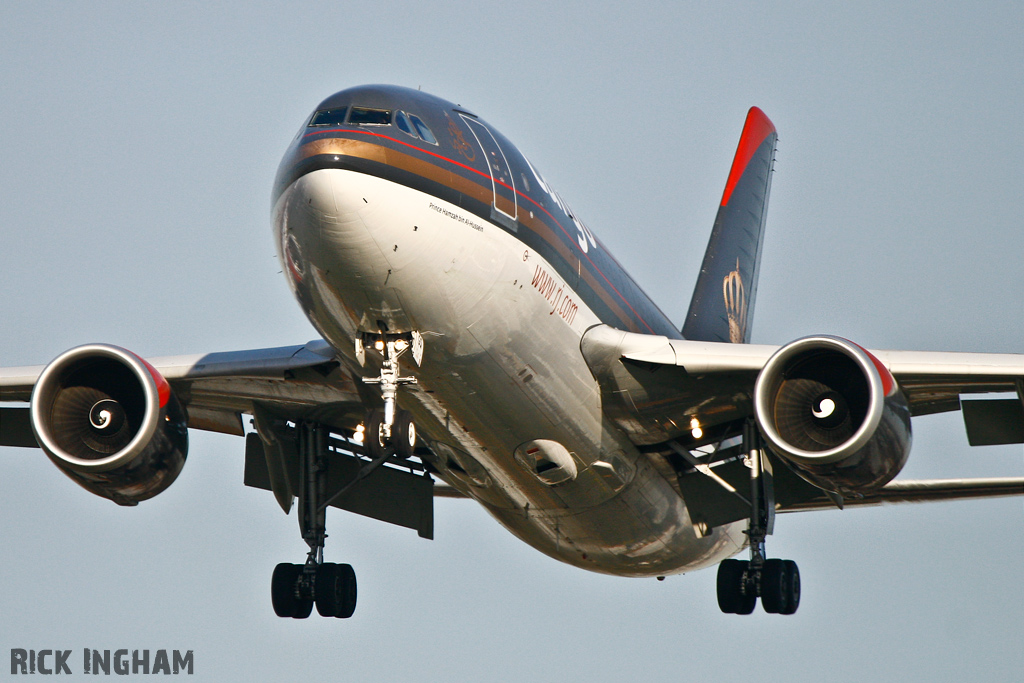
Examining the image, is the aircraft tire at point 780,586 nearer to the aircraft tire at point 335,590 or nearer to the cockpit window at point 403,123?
the aircraft tire at point 335,590

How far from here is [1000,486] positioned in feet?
64.9

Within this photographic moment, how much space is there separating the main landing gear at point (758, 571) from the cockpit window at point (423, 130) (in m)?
6.53

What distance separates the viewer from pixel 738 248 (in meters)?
29.8

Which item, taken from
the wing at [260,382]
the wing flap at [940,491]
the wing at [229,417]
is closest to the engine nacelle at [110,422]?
the wing at [229,417]

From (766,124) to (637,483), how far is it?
17144mm

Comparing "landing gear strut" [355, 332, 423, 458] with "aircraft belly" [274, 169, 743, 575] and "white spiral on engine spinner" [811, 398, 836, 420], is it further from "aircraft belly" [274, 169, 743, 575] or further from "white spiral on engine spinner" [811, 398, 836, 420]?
"white spiral on engine spinner" [811, 398, 836, 420]

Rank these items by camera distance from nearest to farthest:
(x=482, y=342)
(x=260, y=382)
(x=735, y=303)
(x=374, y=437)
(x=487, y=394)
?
(x=374, y=437), (x=482, y=342), (x=487, y=394), (x=260, y=382), (x=735, y=303)

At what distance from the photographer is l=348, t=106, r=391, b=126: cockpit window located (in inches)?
567

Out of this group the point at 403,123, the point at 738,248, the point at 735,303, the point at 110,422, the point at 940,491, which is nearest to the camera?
the point at 403,123

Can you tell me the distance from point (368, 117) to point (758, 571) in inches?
346

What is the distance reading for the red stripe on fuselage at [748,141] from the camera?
103 ft

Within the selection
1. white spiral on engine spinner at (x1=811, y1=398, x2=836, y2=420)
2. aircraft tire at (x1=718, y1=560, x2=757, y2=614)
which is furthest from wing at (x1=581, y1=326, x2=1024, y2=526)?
aircraft tire at (x1=718, y1=560, x2=757, y2=614)

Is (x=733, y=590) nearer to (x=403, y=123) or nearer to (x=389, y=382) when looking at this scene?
(x=389, y=382)

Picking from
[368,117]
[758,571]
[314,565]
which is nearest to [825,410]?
[758,571]
